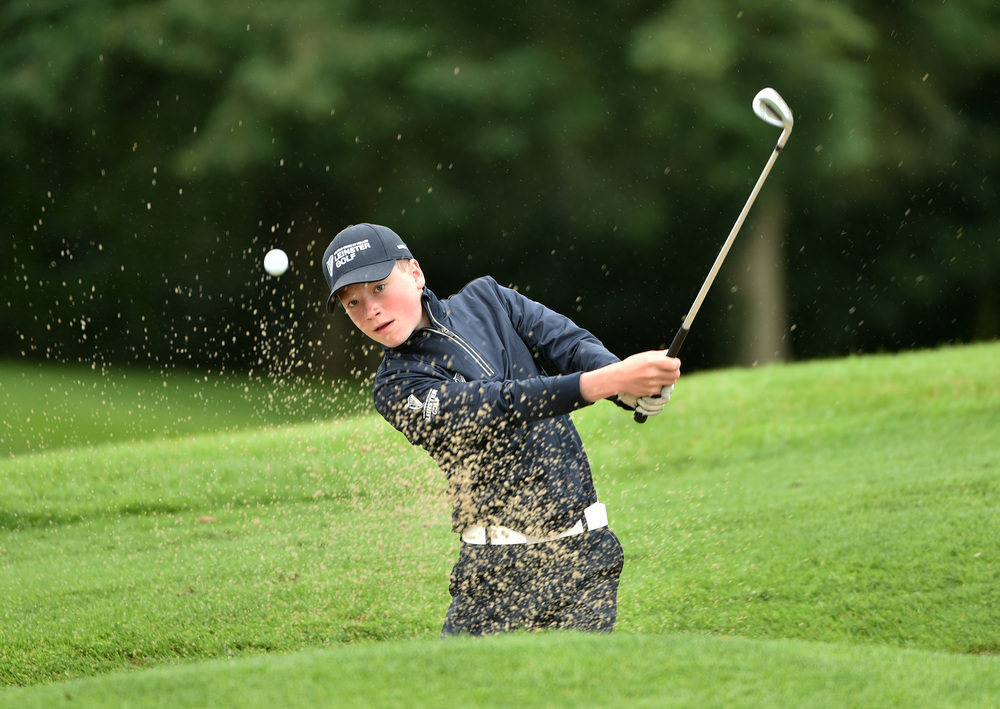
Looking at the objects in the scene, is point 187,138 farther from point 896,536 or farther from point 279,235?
point 896,536

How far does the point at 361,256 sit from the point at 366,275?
0.22 ft

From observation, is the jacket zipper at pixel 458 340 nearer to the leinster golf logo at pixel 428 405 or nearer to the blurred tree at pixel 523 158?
the leinster golf logo at pixel 428 405

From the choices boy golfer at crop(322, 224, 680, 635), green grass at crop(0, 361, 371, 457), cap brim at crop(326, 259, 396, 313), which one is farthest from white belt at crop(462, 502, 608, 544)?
green grass at crop(0, 361, 371, 457)

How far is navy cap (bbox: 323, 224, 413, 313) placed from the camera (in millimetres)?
3412

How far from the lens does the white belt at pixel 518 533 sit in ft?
11.3

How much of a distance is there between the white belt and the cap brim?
72cm

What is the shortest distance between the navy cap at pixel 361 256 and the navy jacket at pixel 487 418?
16cm

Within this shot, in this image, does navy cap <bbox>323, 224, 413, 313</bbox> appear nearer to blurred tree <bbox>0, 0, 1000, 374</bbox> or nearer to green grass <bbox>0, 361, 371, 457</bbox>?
green grass <bbox>0, 361, 371, 457</bbox>

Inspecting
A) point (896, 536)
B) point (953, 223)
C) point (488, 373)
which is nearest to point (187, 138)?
point (953, 223)

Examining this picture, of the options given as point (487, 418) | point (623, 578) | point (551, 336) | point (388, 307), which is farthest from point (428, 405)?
point (623, 578)

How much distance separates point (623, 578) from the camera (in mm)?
5504

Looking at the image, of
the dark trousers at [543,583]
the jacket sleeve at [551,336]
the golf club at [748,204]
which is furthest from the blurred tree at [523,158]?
the dark trousers at [543,583]

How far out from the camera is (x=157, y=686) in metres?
2.96

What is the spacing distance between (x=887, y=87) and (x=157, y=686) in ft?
46.4
